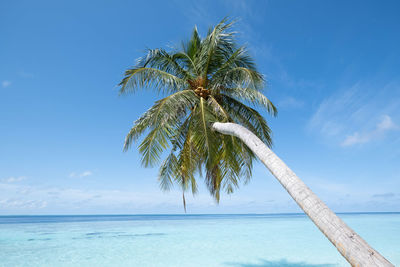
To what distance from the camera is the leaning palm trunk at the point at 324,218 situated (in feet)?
6.22

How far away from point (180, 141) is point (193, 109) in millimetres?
1049

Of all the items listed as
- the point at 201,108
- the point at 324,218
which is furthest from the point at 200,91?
the point at 324,218

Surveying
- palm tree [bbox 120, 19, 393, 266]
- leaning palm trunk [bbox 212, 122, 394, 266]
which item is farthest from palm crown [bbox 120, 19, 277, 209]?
leaning palm trunk [bbox 212, 122, 394, 266]

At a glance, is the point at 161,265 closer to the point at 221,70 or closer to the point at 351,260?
the point at 221,70

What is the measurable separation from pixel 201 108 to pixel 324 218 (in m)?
3.71

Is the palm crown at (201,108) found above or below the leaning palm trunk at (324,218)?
above

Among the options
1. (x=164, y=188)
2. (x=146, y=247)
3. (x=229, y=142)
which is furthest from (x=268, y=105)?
(x=146, y=247)

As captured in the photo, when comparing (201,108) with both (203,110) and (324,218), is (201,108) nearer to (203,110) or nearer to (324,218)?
(203,110)

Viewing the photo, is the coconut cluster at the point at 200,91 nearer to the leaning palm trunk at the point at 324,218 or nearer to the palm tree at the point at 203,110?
the palm tree at the point at 203,110

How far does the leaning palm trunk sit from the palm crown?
231 centimetres

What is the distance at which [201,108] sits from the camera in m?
5.63

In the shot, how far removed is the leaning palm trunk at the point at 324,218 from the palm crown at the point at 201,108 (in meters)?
2.31

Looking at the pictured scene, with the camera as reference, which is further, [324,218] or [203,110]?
[203,110]

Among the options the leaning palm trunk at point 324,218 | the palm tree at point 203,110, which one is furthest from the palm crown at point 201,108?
the leaning palm trunk at point 324,218
